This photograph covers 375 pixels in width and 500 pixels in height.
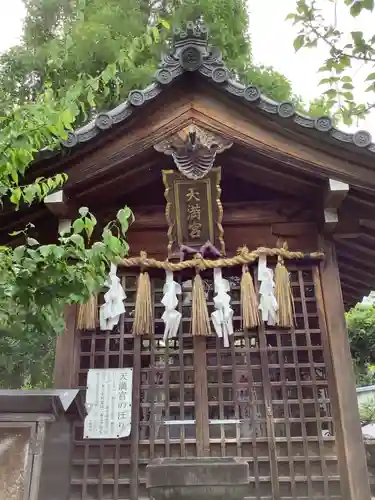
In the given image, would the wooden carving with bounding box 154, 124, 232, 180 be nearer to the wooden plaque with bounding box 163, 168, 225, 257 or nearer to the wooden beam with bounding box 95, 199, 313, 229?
the wooden plaque with bounding box 163, 168, 225, 257

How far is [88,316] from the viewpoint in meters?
5.75

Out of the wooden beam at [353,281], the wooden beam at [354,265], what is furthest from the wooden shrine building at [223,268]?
the wooden beam at [353,281]

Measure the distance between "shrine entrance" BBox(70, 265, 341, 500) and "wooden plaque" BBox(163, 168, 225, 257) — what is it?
52cm

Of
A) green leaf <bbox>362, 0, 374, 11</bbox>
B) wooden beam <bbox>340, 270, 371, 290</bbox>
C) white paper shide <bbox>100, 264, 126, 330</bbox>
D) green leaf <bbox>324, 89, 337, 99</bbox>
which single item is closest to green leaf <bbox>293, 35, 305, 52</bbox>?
green leaf <bbox>324, 89, 337, 99</bbox>

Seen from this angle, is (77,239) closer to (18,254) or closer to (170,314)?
(18,254)

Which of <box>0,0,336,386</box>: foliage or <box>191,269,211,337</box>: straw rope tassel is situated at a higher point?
<box>0,0,336,386</box>: foliage

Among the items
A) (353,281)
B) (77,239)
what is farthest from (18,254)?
(353,281)

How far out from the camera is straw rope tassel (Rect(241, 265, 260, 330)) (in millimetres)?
5691

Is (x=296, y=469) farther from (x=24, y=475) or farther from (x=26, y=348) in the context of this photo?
(x=26, y=348)

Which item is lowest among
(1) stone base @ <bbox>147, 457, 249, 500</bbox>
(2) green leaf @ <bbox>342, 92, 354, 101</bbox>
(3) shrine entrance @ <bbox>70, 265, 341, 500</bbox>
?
(1) stone base @ <bbox>147, 457, 249, 500</bbox>

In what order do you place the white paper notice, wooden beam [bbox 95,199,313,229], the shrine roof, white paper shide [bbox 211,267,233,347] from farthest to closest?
1. wooden beam [bbox 95,199,313,229]
2. white paper shide [bbox 211,267,233,347]
3. the shrine roof
4. the white paper notice

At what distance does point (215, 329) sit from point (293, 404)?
123 cm

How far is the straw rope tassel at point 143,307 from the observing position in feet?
18.7

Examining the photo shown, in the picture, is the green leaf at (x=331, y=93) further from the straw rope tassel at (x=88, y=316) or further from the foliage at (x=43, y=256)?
the straw rope tassel at (x=88, y=316)
